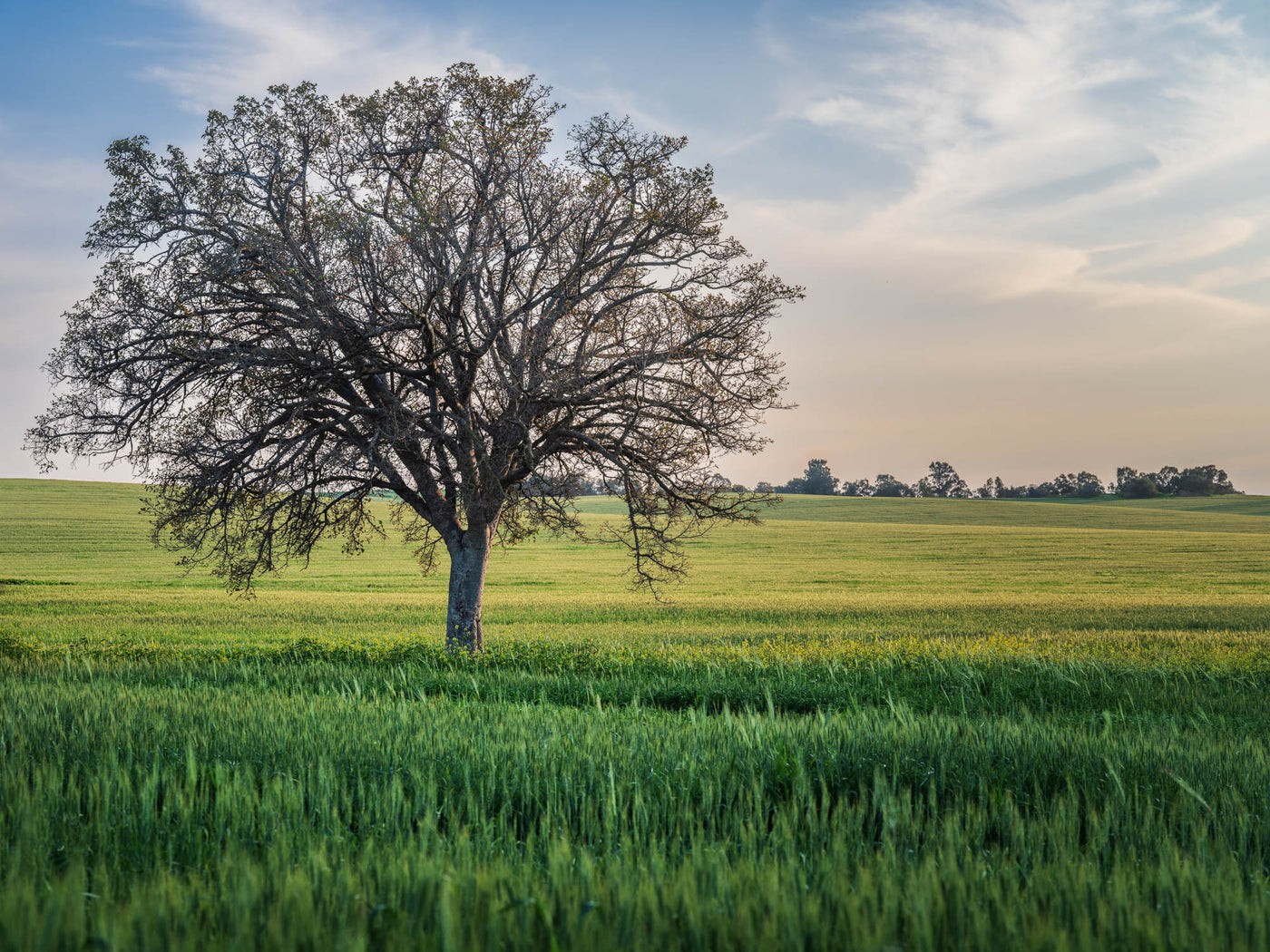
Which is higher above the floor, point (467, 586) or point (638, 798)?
point (638, 798)

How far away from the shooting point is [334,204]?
1328cm

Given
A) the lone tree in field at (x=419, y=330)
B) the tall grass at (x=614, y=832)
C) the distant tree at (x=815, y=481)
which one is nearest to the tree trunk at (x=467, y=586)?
the lone tree in field at (x=419, y=330)

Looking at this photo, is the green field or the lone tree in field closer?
the green field

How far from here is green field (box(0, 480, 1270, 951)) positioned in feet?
7.84

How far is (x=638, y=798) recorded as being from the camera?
3775mm

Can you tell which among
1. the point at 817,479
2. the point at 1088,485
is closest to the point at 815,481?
the point at 817,479

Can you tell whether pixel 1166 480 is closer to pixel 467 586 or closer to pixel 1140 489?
pixel 1140 489

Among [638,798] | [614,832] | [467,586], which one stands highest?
[638,798]

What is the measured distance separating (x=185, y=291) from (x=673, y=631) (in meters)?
13.4

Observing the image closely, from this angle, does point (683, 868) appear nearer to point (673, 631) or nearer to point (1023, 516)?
point (673, 631)

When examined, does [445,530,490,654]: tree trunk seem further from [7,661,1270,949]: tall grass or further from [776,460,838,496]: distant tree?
[776,460,838,496]: distant tree

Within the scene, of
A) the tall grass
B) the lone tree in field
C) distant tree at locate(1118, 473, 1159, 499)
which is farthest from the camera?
distant tree at locate(1118, 473, 1159, 499)

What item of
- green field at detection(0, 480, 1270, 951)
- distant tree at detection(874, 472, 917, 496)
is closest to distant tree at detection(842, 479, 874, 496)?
distant tree at detection(874, 472, 917, 496)

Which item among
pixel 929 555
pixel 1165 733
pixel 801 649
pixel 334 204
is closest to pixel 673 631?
pixel 801 649
